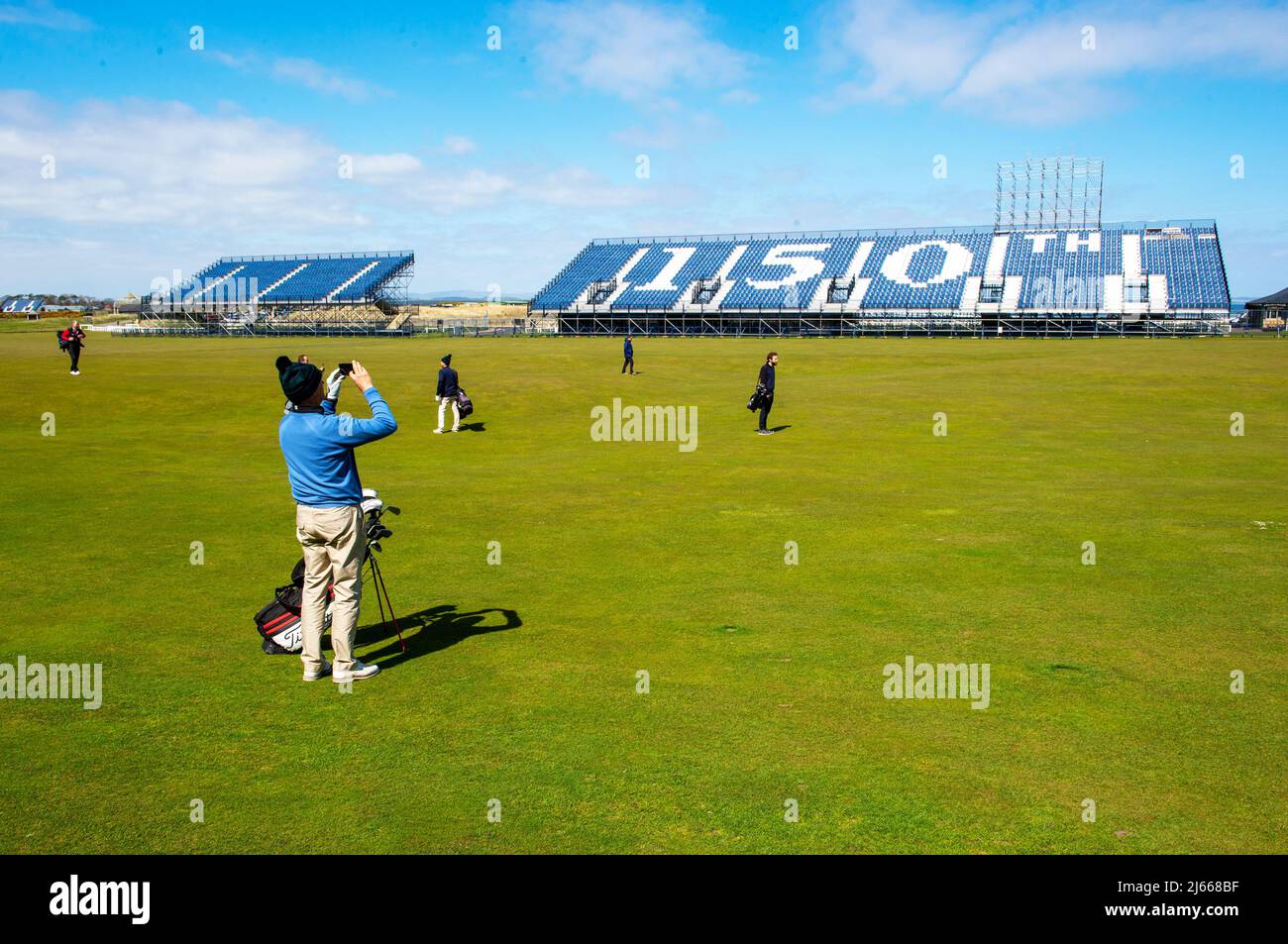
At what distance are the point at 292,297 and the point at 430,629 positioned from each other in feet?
320

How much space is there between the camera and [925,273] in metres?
82.0

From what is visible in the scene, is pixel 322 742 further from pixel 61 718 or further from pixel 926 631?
pixel 926 631

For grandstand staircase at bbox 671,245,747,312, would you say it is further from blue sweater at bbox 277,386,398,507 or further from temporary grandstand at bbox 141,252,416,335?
blue sweater at bbox 277,386,398,507

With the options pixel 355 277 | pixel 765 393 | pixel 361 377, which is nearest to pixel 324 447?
pixel 361 377

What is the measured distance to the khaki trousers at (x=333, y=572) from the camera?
27.1ft

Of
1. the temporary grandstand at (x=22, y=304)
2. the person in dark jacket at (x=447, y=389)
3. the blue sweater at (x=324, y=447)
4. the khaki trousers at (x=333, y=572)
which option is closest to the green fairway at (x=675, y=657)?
the khaki trousers at (x=333, y=572)

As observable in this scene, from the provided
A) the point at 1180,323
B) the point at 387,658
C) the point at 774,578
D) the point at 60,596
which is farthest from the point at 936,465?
the point at 1180,323

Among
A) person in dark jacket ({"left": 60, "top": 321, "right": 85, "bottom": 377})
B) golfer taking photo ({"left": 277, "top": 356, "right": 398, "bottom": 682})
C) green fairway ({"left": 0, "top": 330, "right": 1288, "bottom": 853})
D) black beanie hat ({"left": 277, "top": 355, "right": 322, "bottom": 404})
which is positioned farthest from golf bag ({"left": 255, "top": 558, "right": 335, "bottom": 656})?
person in dark jacket ({"left": 60, "top": 321, "right": 85, "bottom": 377})

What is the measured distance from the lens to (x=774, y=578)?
11.7 m

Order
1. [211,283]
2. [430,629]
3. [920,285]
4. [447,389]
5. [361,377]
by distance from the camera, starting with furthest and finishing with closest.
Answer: [211,283] → [920,285] → [447,389] → [430,629] → [361,377]

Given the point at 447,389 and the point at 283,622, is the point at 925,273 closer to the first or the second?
the point at 447,389

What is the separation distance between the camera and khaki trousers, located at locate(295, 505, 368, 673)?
8.27m

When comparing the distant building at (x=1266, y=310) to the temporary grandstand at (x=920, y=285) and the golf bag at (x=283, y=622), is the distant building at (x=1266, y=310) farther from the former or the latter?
the golf bag at (x=283, y=622)

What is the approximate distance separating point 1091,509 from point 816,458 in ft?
23.7
